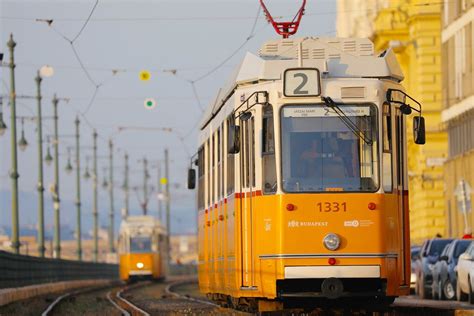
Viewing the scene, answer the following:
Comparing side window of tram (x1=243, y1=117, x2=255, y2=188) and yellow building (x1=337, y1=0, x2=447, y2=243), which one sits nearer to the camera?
side window of tram (x1=243, y1=117, x2=255, y2=188)

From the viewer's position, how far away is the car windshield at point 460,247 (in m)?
34.3

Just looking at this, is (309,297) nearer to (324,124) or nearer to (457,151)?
(324,124)

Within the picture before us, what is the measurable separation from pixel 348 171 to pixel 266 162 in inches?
44.7

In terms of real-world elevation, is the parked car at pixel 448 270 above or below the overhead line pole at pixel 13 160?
below

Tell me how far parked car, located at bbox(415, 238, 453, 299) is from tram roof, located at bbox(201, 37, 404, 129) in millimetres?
15837

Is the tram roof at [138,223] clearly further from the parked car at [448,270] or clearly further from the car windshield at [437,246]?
the parked car at [448,270]

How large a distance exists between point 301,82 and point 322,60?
0.57 meters

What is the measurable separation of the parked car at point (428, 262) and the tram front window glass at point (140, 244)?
3278cm

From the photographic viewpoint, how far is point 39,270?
5241 centimetres

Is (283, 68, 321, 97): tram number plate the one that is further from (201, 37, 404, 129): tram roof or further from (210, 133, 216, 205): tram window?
(210, 133, 216, 205): tram window

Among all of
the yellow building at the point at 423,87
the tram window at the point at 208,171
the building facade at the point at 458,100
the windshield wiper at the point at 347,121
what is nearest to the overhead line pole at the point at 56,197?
the yellow building at the point at 423,87

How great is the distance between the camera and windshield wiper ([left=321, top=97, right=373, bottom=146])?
809 inches

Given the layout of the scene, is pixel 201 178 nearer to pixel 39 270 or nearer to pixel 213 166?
pixel 213 166

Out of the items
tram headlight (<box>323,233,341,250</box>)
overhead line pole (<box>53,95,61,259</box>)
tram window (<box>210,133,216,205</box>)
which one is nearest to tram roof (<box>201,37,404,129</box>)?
tram headlight (<box>323,233,341,250</box>)
